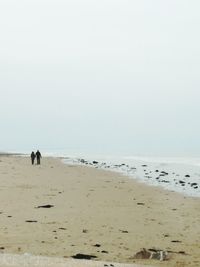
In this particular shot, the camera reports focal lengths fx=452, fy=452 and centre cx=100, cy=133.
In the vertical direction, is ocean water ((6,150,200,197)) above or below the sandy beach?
below

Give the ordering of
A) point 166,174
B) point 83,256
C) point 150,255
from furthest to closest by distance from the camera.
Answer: point 166,174 < point 150,255 < point 83,256

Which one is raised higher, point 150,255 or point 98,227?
point 150,255

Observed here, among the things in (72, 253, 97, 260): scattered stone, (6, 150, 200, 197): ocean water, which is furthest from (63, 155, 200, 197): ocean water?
(72, 253, 97, 260): scattered stone

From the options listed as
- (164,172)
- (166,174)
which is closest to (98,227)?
(166,174)

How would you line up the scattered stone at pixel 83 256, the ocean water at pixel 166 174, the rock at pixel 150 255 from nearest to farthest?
the scattered stone at pixel 83 256
the rock at pixel 150 255
the ocean water at pixel 166 174

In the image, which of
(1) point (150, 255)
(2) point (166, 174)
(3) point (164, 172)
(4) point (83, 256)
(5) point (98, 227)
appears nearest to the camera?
(4) point (83, 256)

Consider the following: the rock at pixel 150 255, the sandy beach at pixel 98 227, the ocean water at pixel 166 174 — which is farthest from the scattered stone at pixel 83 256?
the ocean water at pixel 166 174

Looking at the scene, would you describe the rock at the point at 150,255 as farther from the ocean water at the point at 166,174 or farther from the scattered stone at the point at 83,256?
the ocean water at the point at 166,174

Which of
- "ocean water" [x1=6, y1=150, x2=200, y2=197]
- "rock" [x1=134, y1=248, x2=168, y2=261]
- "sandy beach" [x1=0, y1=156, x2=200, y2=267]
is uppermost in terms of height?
"rock" [x1=134, y1=248, x2=168, y2=261]

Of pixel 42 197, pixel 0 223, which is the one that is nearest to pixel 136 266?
pixel 0 223

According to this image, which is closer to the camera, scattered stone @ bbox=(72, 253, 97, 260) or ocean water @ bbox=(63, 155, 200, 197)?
scattered stone @ bbox=(72, 253, 97, 260)

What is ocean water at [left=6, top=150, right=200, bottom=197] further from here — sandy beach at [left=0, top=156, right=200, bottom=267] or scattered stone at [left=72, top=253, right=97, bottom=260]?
scattered stone at [left=72, top=253, right=97, bottom=260]

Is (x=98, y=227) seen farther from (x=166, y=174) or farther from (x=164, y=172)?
(x=164, y=172)

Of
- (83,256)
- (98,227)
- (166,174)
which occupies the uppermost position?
(83,256)
